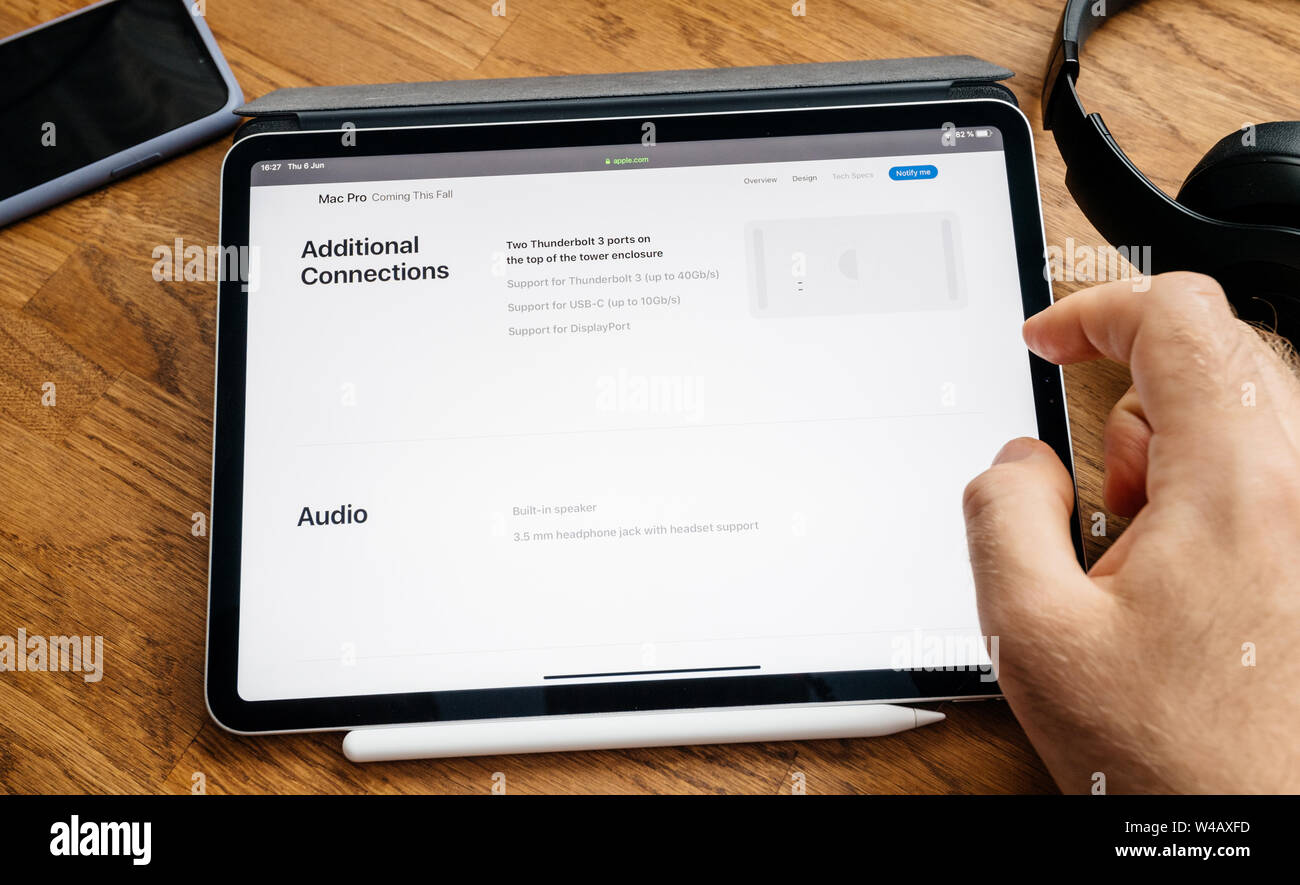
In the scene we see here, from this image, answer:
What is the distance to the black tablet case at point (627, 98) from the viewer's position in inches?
21.4

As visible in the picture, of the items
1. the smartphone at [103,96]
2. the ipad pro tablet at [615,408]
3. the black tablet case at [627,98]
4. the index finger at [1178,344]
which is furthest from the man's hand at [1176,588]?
the smartphone at [103,96]

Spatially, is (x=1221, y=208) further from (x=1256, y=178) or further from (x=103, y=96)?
(x=103, y=96)

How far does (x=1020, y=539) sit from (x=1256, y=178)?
0.28m

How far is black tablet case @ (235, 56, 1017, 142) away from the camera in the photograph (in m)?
0.54

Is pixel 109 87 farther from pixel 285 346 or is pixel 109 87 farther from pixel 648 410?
pixel 648 410

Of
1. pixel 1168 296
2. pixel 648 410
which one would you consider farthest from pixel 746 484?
pixel 1168 296

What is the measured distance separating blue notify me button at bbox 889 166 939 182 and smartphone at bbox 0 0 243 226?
0.45 meters

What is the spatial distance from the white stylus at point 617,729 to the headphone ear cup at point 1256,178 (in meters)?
0.35

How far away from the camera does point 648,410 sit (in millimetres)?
500

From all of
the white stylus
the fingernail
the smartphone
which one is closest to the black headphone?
the fingernail

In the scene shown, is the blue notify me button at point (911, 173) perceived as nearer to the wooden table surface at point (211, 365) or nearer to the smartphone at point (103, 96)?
the wooden table surface at point (211, 365)

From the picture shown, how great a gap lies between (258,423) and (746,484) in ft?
1.01

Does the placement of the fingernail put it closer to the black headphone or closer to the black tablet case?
the black headphone
